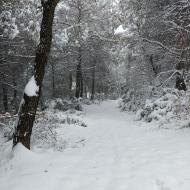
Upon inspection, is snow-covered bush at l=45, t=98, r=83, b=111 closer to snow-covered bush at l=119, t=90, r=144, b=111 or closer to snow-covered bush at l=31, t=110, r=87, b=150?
snow-covered bush at l=119, t=90, r=144, b=111

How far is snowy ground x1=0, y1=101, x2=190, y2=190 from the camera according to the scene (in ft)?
21.2

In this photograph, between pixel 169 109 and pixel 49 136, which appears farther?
pixel 169 109

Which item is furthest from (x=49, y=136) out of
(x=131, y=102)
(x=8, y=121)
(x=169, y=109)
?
(x=131, y=102)

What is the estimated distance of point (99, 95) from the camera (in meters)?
48.8

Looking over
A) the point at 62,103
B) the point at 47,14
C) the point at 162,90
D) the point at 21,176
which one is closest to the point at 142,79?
the point at 162,90

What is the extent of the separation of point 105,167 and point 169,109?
865 cm

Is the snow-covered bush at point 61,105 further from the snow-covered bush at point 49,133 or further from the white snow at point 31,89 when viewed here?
the white snow at point 31,89

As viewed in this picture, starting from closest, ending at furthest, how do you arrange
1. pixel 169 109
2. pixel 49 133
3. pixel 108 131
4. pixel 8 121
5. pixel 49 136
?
pixel 49 136 → pixel 49 133 → pixel 8 121 → pixel 108 131 → pixel 169 109

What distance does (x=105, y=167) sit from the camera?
7.84 m

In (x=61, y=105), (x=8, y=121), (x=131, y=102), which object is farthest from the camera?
(x=131, y=102)

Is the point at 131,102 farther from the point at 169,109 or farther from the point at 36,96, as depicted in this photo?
the point at 36,96

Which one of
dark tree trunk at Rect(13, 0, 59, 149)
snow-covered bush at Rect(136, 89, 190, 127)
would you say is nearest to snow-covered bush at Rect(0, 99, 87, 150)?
dark tree trunk at Rect(13, 0, 59, 149)

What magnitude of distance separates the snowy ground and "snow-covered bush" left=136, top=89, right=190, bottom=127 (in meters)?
1.51

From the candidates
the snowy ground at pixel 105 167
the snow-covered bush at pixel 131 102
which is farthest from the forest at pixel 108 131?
the snow-covered bush at pixel 131 102
